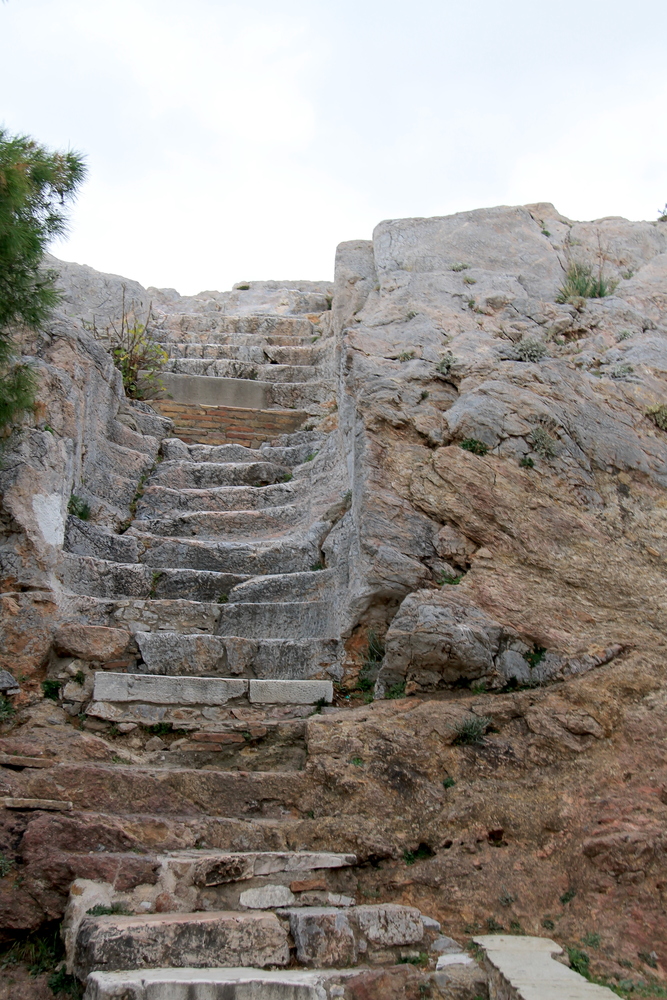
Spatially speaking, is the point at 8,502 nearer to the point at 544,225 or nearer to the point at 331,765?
the point at 331,765

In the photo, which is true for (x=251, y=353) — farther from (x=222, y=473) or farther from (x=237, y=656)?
(x=237, y=656)

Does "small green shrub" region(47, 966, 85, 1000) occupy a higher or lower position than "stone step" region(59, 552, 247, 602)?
lower

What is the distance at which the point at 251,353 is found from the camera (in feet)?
30.6

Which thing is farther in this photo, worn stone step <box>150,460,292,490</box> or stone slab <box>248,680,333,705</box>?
worn stone step <box>150,460,292,490</box>

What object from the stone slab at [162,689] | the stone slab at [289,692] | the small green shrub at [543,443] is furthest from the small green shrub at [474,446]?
the stone slab at [162,689]

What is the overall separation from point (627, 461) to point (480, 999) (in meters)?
3.61

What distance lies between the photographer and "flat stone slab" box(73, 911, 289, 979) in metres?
3.02

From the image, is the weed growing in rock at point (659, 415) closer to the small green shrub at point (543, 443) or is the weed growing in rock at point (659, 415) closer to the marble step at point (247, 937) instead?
the small green shrub at point (543, 443)

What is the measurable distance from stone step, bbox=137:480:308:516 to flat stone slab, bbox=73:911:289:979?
3.68m

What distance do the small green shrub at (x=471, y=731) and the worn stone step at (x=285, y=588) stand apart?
1.53m

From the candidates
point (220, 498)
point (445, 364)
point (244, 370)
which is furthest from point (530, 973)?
point (244, 370)

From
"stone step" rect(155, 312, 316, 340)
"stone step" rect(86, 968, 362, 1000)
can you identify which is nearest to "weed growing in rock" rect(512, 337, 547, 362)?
"stone step" rect(155, 312, 316, 340)

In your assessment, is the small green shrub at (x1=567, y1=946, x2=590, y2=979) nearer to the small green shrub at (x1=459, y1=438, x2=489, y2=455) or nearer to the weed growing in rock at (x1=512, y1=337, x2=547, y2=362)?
the small green shrub at (x1=459, y1=438, x2=489, y2=455)

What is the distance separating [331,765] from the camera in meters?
4.17
